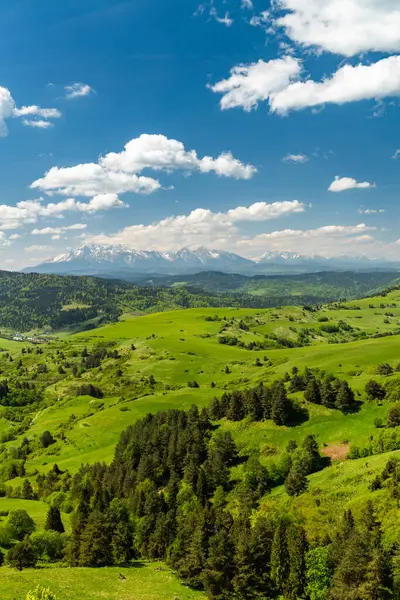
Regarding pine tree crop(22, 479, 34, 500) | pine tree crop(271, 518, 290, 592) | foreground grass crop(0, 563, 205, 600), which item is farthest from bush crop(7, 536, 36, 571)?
pine tree crop(22, 479, 34, 500)

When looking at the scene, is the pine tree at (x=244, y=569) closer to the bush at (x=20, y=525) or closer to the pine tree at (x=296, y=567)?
the pine tree at (x=296, y=567)

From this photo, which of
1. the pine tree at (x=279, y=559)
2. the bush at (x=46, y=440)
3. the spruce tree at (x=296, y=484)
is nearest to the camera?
the pine tree at (x=279, y=559)

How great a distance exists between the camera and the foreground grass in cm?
6000

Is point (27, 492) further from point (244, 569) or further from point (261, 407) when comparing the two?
point (244, 569)

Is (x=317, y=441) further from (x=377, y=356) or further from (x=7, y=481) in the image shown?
(x=7, y=481)

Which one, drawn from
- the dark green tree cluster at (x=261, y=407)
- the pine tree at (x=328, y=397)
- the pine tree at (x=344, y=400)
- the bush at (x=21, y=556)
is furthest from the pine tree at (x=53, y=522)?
the pine tree at (x=344, y=400)

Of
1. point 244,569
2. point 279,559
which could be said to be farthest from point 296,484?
point 244,569

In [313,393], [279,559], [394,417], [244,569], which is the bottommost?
[244,569]

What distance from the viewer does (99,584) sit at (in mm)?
67688

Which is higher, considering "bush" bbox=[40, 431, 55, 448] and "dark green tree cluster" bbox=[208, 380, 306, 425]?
"dark green tree cluster" bbox=[208, 380, 306, 425]

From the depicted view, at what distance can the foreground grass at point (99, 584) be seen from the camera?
60000 mm

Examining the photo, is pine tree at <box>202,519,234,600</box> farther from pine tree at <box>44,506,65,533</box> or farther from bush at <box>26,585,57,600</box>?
pine tree at <box>44,506,65,533</box>

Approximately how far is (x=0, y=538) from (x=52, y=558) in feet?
46.2

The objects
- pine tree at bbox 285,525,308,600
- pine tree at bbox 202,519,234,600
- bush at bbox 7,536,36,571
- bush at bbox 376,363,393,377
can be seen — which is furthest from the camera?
bush at bbox 376,363,393,377
